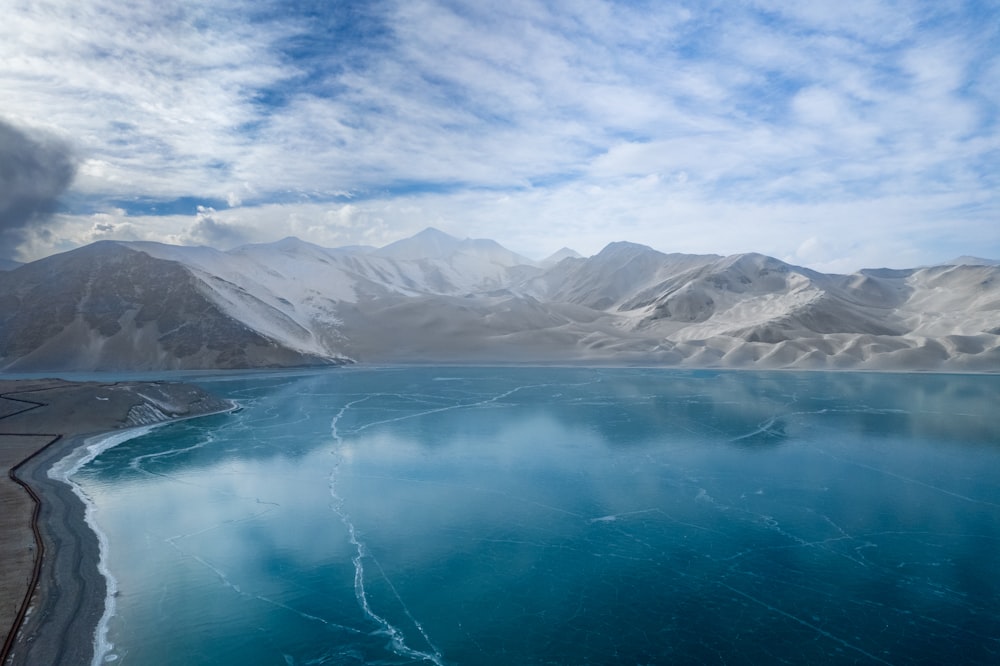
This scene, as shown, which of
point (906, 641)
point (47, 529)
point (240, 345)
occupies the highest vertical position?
point (240, 345)

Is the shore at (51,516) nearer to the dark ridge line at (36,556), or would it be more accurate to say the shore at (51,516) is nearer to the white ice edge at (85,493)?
the dark ridge line at (36,556)

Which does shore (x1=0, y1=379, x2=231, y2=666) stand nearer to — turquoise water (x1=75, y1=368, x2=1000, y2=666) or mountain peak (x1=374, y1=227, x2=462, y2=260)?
turquoise water (x1=75, y1=368, x2=1000, y2=666)

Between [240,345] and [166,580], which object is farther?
[240,345]

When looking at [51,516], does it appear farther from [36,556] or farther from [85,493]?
[36,556]

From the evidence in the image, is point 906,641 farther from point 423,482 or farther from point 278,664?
point 423,482

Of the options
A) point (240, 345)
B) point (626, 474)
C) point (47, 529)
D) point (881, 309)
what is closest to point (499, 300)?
point (240, 345)

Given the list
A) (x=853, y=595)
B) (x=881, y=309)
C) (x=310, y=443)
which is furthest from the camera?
(x=881, y=309)
